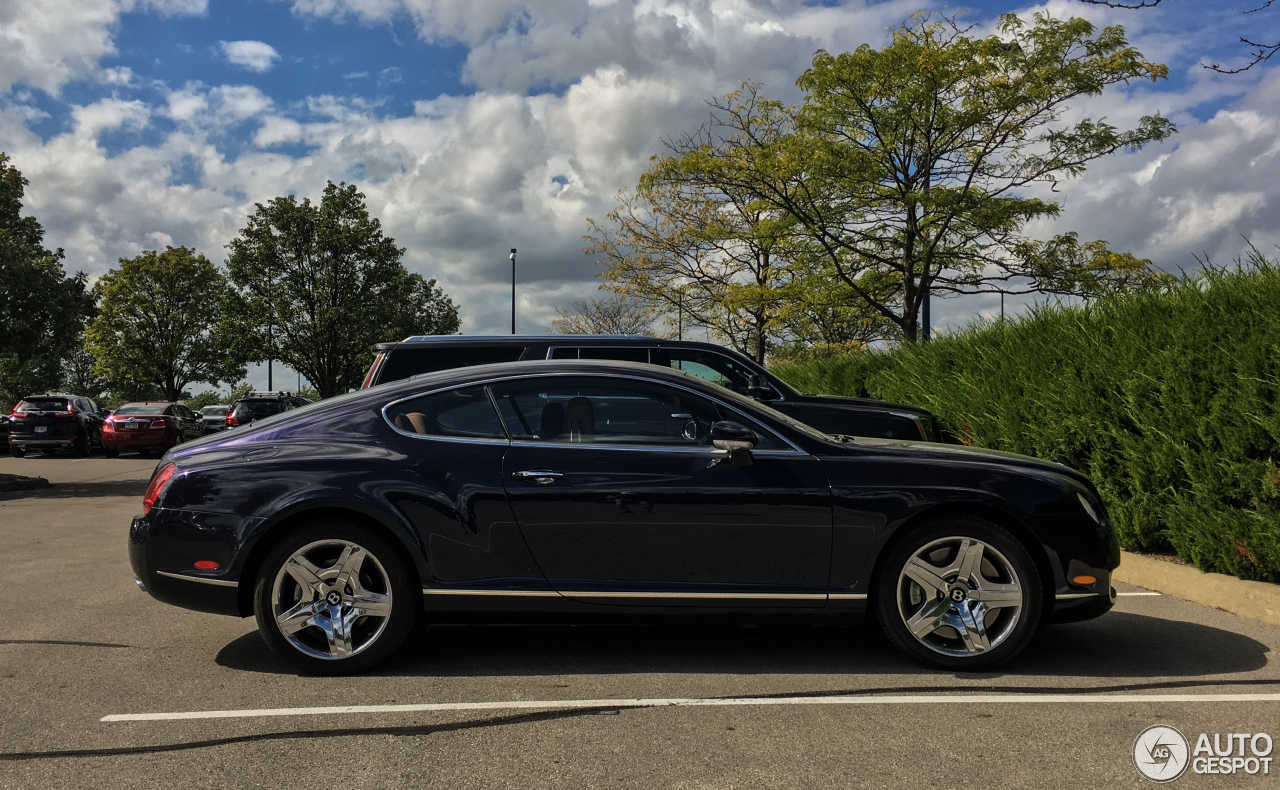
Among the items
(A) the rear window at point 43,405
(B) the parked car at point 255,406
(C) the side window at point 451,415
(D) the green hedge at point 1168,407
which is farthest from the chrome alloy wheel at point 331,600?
(A) the rear window at point 43,405

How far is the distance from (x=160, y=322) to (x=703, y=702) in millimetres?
55542

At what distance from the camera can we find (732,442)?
4.53 m

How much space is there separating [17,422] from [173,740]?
25.6 meters

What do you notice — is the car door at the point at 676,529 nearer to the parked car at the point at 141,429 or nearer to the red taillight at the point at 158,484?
the red taillight at the point at 158,484

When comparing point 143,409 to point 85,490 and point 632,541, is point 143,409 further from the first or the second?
point 632,541

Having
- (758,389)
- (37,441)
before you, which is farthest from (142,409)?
(758,389)

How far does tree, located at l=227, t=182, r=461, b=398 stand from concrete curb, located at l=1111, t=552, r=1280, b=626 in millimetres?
34992

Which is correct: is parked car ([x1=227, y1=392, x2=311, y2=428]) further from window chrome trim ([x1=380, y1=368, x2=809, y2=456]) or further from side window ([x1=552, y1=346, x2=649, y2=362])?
window chrome trim ([x1=380, y1=368, x2=809, y2=456])

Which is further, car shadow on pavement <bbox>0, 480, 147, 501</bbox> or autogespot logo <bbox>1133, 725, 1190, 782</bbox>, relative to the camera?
car shadow on pavement <bbox>0, 480, 147, 501</bbox>

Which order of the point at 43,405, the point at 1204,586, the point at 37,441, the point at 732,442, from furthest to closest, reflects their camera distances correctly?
1. the point at 43,405
2. the point at 37,441
3. the point at 1204,586
4. the point at 732,442

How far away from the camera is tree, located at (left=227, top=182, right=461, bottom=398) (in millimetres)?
38500

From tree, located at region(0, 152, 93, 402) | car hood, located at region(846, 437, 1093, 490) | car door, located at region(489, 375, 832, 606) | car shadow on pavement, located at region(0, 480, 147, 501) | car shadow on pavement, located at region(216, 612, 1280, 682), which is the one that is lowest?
car shadow on pavement, located at region(216, 612, 1280, 682)

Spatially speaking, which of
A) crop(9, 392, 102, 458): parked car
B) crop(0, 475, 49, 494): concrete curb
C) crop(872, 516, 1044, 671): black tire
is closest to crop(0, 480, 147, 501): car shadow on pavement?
crop(0, 475, 49, 494): concrete curb

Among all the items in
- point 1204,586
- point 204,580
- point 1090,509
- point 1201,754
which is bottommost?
point 1201,754
